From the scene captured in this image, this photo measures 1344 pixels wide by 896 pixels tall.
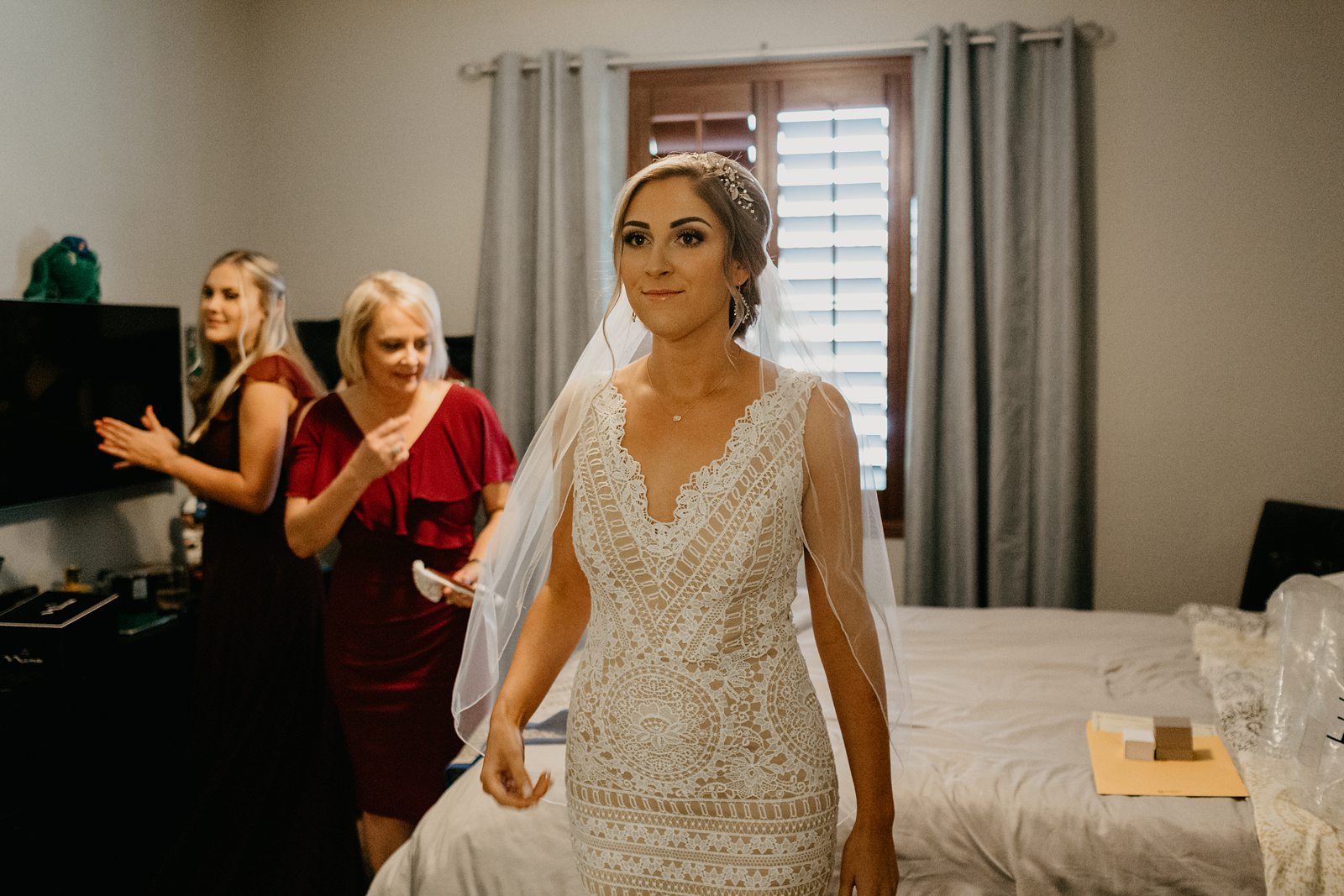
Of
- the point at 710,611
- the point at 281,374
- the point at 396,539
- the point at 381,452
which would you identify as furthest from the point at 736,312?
the point at 281,374

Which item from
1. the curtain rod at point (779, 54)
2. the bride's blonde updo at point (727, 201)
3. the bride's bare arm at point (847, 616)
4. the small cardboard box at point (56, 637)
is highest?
the curtain rod at point (779, 54)

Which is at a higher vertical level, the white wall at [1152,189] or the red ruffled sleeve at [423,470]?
the white wall at [1152,189]

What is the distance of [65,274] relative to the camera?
3.03 meters

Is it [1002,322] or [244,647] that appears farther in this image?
[1002,322]

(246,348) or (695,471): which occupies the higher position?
(246,348)

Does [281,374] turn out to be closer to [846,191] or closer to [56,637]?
[56,637]

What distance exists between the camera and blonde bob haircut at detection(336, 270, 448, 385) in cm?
225

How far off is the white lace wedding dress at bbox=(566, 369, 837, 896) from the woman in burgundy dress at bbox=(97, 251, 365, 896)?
1.54 metres

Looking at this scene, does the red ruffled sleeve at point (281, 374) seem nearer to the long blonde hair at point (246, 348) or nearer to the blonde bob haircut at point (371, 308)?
the long blonde hair at point (246, 348)

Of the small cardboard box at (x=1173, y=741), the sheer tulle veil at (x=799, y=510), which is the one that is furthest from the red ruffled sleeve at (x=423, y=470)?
the small cardboard box at (x=1173, y=741)

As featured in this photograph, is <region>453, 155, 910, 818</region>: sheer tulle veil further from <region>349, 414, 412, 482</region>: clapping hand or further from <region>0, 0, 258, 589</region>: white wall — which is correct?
<region>0, 0, 258, 589</region>: white wall

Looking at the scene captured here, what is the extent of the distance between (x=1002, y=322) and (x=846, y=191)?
0.72 meters

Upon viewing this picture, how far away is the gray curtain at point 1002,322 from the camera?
3572mm

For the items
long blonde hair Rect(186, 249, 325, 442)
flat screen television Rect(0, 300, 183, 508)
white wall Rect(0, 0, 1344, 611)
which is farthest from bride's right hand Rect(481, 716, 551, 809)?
white wall Rect(0, 0, 1344, 611)
